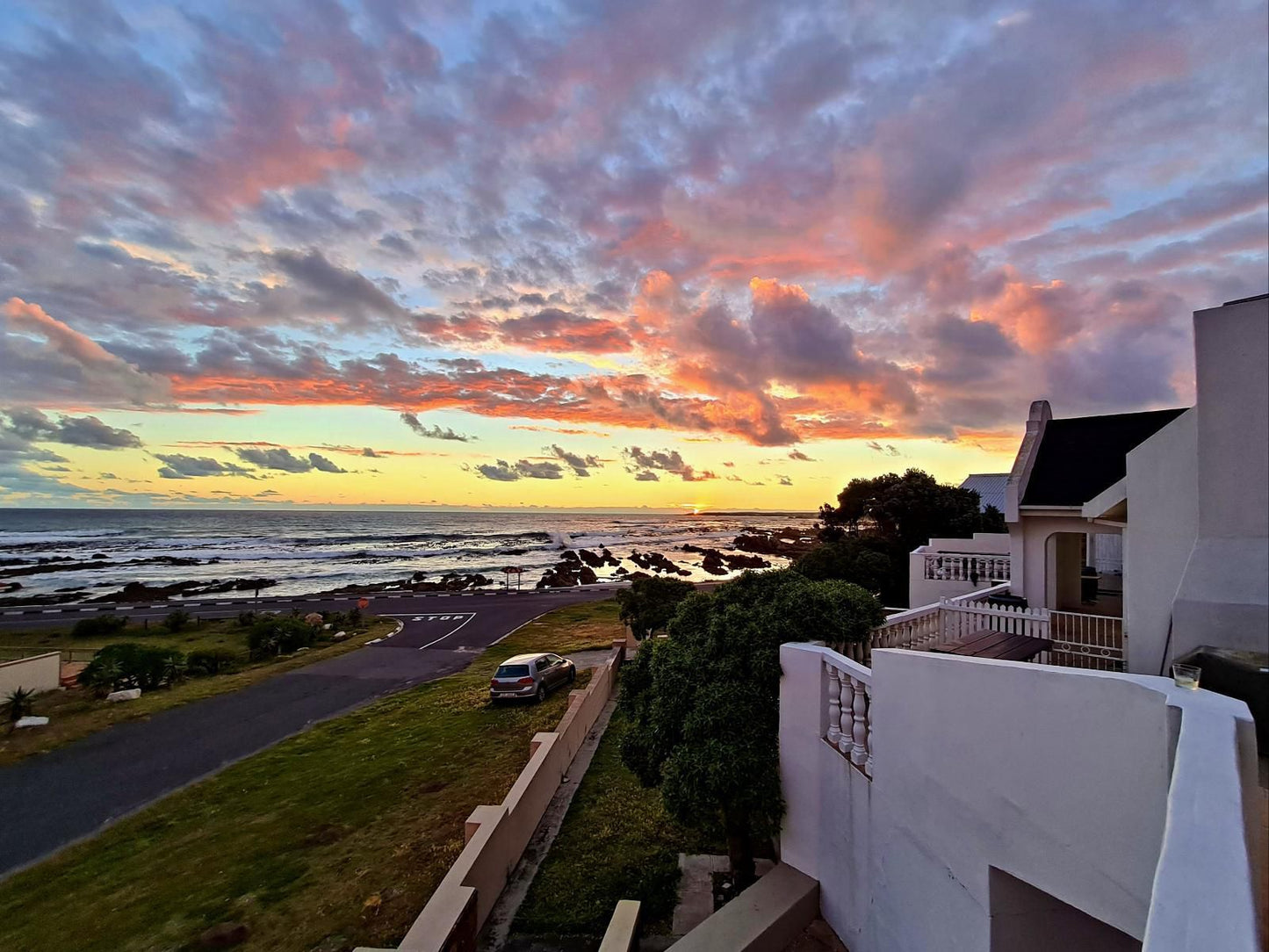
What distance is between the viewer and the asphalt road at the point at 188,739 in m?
10.8

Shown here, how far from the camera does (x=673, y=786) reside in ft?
20.1

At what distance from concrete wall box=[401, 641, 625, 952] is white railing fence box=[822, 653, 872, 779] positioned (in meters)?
3.93

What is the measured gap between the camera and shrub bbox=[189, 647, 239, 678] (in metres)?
21.8

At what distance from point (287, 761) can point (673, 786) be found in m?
10.5

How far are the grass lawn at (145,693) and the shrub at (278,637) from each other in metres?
0.49

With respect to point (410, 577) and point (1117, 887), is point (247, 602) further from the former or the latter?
point (1117, 887)

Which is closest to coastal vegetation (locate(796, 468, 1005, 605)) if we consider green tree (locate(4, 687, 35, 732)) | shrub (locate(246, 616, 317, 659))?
shrub (locate(246, 616, 317, 659))

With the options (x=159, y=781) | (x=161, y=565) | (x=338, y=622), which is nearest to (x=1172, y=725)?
(x=159, y=781)

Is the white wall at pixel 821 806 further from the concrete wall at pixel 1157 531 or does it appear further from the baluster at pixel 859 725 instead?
the concrete wall at pixel 1157 531

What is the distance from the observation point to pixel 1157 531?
562cm

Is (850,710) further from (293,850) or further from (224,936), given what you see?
(293,850)

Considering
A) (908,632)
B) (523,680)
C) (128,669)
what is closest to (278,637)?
(128,669)

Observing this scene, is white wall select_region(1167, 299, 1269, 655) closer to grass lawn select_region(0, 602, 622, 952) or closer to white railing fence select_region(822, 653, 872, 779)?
white railing fence select_region(822, 653, 872, 779)

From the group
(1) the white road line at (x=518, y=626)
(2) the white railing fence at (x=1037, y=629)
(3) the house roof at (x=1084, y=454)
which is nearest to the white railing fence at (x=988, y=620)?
(2) the white railing fence at (x=1037, y=629)
